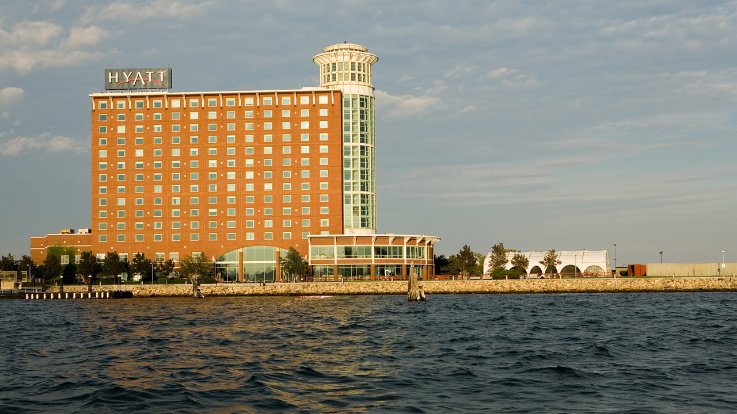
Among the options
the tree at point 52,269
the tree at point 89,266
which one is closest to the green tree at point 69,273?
the tree at point 52,269

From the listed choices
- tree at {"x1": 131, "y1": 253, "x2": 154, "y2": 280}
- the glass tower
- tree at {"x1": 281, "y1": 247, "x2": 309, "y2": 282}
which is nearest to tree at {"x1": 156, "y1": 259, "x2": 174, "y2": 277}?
tree at {"x1": 131, "y1": 253, "x2": 154, "y2": 280}

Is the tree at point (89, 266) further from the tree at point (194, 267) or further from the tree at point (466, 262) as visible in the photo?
the tree at point (466, 262)

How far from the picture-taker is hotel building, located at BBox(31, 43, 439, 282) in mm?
179500

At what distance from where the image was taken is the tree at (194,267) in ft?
560

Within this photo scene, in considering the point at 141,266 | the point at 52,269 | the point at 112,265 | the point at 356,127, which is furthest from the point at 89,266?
the point at 356,127

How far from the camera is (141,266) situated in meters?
172

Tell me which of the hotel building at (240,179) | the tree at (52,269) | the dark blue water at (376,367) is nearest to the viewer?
the dark blue water at (376,367)

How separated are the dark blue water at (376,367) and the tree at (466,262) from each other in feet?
388

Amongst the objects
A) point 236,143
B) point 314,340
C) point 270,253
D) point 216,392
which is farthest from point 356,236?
point 216,392

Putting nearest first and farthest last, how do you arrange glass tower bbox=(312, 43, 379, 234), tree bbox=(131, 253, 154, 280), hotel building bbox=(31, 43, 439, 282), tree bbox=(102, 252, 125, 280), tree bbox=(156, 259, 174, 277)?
tree bbox=(102, 252, 125, 280) → tree bbox=(131, 253, 154, 280) → tree bbox=(156, 259, 174, 277) → hotel building bbox=(31, 43, 439, 282) → glass tower bbox=(312, 43, 379, 234)

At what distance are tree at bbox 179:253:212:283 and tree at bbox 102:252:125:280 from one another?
42.2 feet

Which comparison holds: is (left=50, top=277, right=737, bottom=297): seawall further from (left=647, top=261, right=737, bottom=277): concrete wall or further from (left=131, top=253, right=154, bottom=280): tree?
(left=647, top=261, right=737, bottom=277): concrete wall

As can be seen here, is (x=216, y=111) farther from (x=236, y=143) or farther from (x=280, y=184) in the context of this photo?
(x=280, y=184)

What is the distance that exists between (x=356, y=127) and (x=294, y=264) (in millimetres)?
35937
